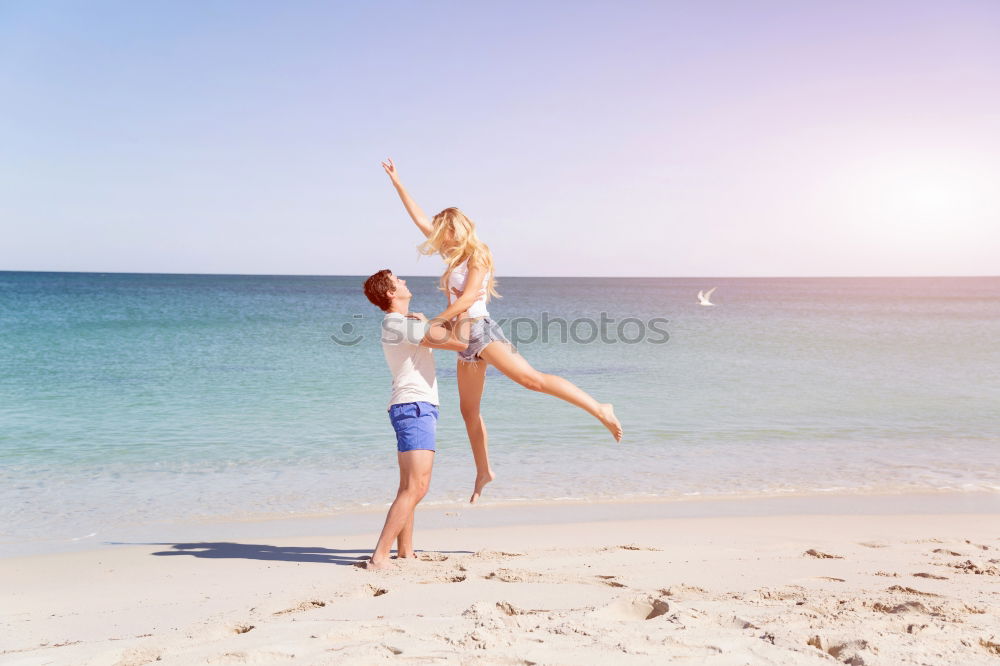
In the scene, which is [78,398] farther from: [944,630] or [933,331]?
[933,331]

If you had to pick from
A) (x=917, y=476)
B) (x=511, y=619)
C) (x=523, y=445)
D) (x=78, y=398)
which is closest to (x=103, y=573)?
(x=511, y=619)

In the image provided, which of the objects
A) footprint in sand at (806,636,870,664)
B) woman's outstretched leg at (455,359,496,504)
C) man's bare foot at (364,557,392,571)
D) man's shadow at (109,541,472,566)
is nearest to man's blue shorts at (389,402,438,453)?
woman's outstretched leg at (455,359,496,504)

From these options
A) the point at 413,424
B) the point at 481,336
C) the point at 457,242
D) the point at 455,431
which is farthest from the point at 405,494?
the point at 455,431

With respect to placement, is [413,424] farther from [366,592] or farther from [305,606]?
[305,606]

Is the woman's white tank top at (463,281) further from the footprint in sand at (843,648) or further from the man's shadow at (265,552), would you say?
the footprint in sand at (843,648)

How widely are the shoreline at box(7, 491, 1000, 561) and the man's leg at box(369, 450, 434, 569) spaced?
3.67 feet

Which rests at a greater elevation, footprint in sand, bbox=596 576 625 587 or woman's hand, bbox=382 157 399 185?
woman's hand, bbox=382 157 399 185

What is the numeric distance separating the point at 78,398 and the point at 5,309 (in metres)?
33.7

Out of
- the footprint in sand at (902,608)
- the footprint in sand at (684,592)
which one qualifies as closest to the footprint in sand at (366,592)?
the footprint in sand at (684,592)

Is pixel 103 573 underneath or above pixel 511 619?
underneath

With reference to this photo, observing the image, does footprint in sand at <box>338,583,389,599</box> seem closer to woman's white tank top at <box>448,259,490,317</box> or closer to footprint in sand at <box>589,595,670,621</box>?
footprint in sand at <box>589,595,670,621</box>

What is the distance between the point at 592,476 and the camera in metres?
7.66

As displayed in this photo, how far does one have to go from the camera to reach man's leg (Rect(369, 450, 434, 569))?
4.65m

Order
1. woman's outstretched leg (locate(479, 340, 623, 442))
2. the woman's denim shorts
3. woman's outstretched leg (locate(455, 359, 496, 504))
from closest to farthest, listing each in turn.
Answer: woman's outstretched leg (locate(479, 340, 623, 442)) < the woman's denim shorts < woman's outstretched leg (locate(455, 359, 496, 504))
